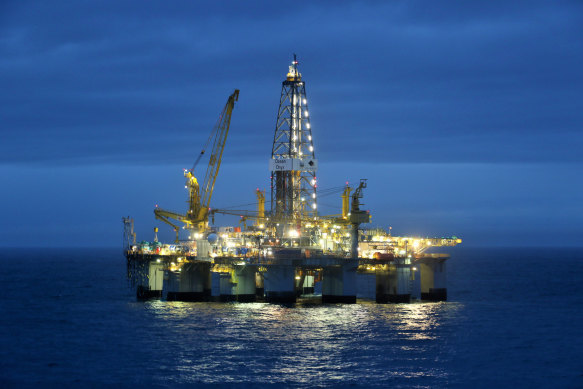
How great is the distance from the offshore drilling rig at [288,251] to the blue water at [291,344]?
279 centimetres

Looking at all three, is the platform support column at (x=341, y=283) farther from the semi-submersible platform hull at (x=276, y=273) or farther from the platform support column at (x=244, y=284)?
the platform support column at (x=244, y=284)

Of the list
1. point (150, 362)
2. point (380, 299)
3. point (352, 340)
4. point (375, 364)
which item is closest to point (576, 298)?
point (380, 299)

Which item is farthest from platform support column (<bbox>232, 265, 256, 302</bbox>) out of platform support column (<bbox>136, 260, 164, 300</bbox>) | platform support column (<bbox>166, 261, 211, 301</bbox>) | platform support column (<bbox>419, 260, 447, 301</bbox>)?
platform support column (<bbox>419, 260, 447, 301</bbox>)

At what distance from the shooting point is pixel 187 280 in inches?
3381

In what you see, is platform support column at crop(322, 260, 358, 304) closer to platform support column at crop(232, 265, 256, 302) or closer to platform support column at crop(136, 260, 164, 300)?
platform support column at crop(232, 265, 256, 302)

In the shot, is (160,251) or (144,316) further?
(160,251)

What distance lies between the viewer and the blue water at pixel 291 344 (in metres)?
48.7

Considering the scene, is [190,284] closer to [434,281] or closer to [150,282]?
[150,282]

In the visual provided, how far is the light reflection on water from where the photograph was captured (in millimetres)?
49250

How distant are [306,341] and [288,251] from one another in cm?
2197

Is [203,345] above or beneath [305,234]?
beneath

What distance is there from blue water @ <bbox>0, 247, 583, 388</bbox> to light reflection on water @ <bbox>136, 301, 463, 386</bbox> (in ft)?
0.27

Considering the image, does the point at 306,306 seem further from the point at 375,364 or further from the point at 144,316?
the point at 375,364

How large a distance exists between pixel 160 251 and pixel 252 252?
12249 millimetres
